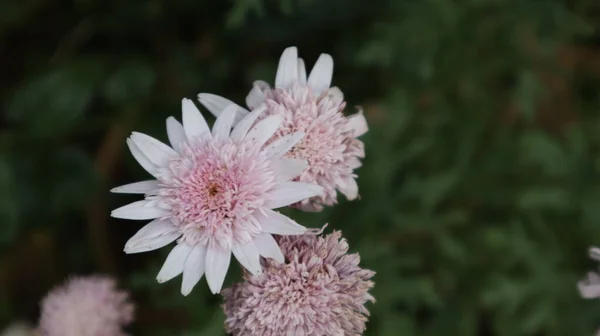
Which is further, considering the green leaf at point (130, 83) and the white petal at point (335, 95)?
the green leaf at point (130, 83)

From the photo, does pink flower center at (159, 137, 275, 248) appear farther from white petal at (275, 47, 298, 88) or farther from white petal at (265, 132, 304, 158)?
white petal at (275, 47, 298, 88)

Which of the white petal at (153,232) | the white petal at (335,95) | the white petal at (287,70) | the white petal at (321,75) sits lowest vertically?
the white petal at (153,232)

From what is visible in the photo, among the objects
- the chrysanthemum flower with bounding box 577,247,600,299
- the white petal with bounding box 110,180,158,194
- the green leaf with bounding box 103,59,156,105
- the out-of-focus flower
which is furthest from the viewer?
the green leaf with bounding box 103,59,156,105

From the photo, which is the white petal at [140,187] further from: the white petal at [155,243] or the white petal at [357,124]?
the white petal at [357,124]

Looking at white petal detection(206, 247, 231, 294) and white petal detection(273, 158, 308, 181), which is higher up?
white petal detection(273, 158, 308, 181)

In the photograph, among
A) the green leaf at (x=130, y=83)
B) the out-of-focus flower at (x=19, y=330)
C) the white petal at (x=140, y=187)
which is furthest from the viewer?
the green leaf at (x=130, y=83)

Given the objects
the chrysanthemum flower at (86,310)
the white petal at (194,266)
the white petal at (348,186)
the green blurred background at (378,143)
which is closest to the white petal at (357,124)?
the white petal at (348,186)

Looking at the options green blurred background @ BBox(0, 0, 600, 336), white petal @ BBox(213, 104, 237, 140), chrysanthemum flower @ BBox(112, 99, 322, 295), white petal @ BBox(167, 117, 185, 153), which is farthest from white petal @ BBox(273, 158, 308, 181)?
green blurred background @ BBox(0, 0, 600, 336)

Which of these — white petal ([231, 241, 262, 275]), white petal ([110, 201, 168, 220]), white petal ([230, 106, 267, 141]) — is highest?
white petal ([230, 106, 267, 141])

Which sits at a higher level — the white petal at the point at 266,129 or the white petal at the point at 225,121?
the white petal at the point at 225,121
